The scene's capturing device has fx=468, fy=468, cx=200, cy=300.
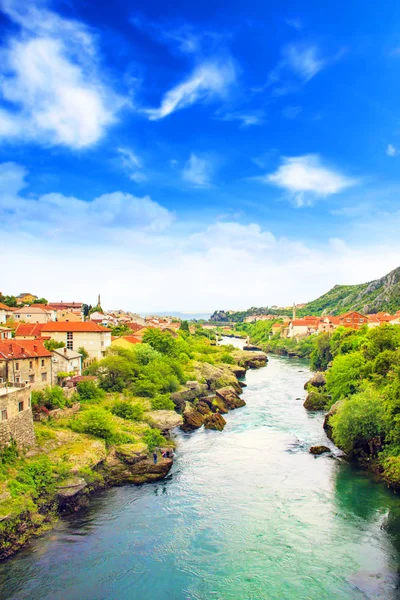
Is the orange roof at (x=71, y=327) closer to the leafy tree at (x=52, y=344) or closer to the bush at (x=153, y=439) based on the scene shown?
the leafy tree at (x=52, y=344)

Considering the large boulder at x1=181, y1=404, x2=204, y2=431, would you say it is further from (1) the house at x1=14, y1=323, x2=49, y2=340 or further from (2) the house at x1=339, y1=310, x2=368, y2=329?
(2) the house at x1=339, y1=310, x2=368, y2=329

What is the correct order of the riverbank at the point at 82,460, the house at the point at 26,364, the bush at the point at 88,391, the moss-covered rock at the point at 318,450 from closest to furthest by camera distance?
1. the riverbank at the point at 82,460
2. the house at the point at 26,364
3. the moss-covered rock at the point at 318,450
4. the bush at the point at 88,391

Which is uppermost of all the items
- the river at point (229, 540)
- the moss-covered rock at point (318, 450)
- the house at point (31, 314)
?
the house at point (31, 314)

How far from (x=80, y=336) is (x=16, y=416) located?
80.5 ft

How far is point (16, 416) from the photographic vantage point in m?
27.9

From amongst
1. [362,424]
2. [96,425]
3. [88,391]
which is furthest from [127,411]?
[362,424]

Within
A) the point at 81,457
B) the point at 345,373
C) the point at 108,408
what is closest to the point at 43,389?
the point at 108,408

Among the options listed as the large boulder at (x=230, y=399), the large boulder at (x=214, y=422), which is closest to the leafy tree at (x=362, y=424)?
the large boulder at (x=214, y=422)

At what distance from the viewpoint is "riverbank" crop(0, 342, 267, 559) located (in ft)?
78.6

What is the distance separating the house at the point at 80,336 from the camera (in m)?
51.5

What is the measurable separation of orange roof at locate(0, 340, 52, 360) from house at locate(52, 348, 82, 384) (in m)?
3.32

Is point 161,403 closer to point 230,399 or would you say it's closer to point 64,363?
point 64,363

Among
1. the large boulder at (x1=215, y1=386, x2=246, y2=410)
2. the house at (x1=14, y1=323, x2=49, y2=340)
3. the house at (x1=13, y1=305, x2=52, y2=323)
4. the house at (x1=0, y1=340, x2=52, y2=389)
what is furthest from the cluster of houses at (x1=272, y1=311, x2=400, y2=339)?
the house at (x1=0, y1=340, x2=52, y2=389)

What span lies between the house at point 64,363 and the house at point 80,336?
4868 millimetres
